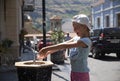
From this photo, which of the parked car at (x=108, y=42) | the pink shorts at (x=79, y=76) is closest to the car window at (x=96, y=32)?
the parked car at (x=108, y=42)

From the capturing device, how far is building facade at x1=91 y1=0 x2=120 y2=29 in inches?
1636

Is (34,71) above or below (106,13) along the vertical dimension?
above

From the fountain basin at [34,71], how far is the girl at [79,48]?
30cm

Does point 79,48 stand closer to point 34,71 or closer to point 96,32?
point 34,71

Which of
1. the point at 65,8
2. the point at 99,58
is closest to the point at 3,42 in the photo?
the point at 99,58

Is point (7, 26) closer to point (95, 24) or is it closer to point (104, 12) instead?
point (104, 12)

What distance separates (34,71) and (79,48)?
68 centimetres

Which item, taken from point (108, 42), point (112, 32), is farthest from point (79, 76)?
point (112, 32)

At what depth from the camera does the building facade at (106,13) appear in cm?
4154

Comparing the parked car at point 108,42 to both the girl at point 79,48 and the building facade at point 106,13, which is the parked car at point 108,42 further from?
the building facade at point 106,13

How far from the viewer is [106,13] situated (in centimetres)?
4497

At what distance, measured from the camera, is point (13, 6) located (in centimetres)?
1811

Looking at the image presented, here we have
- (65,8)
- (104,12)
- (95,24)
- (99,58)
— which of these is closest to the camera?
(99,58)

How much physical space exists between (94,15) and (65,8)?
301ft
